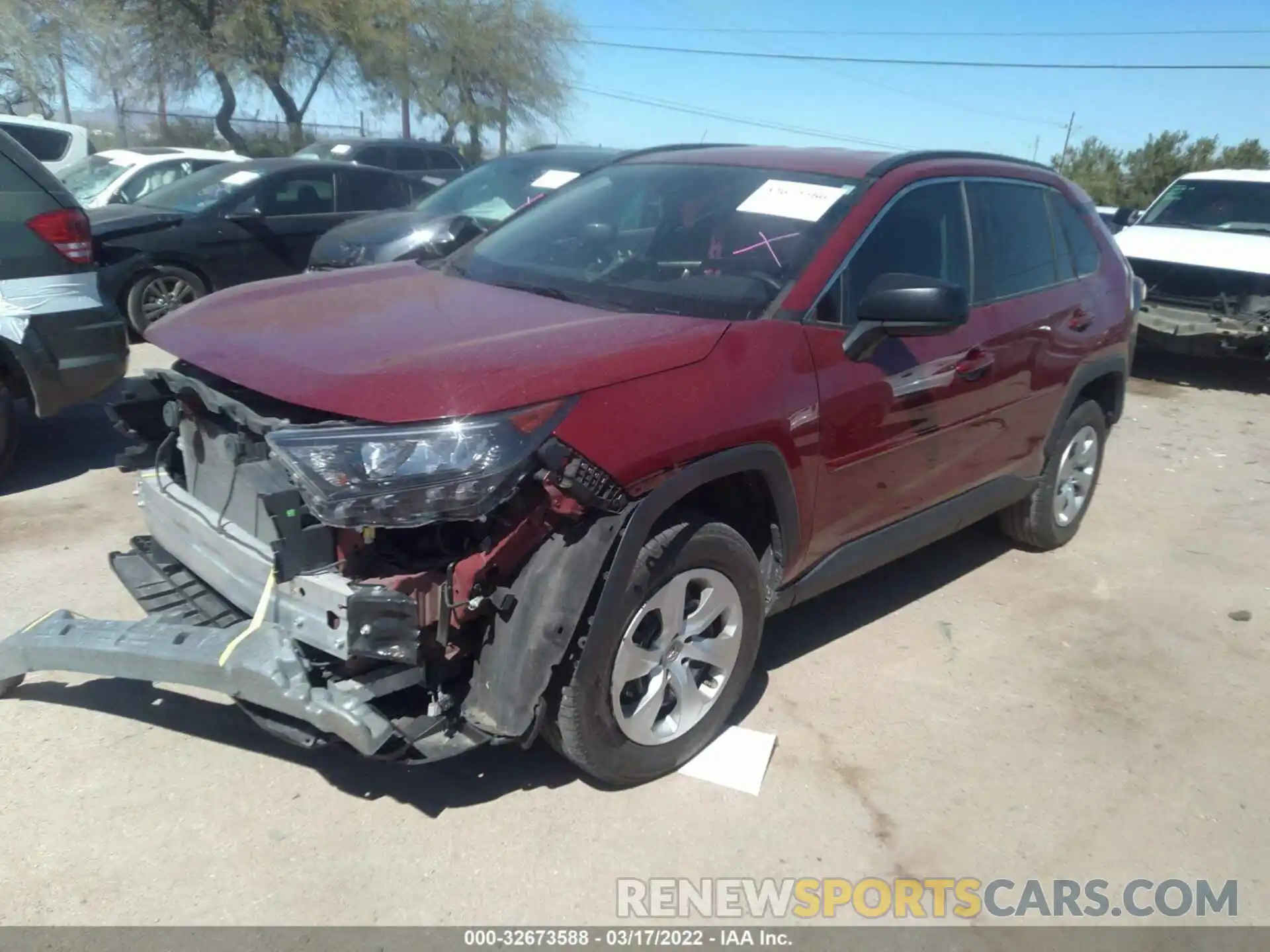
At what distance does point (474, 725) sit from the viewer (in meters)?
2.68

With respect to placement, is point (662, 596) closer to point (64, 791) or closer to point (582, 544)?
point (582, 544)

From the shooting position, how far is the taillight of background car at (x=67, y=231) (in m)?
4.99

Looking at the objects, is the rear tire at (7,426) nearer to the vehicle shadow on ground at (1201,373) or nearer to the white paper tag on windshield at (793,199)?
the white paper tag on windshield at (793,199)

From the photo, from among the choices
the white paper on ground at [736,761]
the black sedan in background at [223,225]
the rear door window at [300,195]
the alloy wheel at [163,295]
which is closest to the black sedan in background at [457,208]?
the black sedan in background at [223,225]

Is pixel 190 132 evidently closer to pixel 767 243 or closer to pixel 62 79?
pixel 62 79

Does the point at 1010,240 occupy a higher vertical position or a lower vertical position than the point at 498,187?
higher

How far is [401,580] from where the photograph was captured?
2.50 m

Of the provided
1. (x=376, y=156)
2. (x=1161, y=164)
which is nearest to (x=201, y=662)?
(x=376, y=156)

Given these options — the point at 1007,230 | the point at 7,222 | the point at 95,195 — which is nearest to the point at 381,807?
the point at 1007,230

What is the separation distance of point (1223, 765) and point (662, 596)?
2.15 metres

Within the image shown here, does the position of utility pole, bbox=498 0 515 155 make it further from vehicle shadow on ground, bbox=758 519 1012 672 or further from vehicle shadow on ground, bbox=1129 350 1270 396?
vehicle shadow on ground, bbox=758 519 1012 672

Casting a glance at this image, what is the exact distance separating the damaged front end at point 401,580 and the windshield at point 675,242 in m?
0.93

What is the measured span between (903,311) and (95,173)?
38.5 ft

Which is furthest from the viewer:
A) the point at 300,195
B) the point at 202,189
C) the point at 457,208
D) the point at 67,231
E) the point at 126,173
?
the point at 126,173
